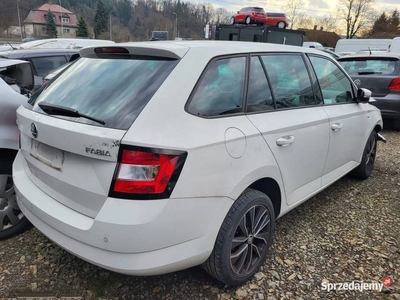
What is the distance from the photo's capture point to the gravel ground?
2.27 meters

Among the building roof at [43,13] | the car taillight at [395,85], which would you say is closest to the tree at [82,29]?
the building roof at [43,13]

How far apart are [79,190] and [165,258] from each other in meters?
0.66

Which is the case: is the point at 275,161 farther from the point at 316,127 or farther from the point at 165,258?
the point at 165,258

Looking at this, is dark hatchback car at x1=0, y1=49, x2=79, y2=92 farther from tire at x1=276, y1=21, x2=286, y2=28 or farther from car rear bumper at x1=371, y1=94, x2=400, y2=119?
tire at x1=276, y1=21, x2=286, y2=28

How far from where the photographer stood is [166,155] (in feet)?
5.66

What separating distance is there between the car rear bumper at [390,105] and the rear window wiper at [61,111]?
6.61m

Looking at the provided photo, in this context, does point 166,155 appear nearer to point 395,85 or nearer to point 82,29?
point 395,85

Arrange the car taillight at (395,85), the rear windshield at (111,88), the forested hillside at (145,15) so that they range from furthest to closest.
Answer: the forested hillside at (145,15), the car taillight at (395,85), the rear windshield at (111,88)

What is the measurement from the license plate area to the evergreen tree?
6611cm

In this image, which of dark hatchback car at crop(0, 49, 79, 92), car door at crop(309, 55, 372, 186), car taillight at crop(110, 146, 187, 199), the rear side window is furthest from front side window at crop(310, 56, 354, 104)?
the rear side window

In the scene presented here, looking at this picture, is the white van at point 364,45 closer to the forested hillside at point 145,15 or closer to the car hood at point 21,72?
the car hood at point 21,72

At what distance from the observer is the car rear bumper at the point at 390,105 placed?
6703mm

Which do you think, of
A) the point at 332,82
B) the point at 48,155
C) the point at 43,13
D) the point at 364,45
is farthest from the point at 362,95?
the point at 43,13

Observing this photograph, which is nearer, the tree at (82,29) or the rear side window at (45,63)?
the rear side window at (45,63)
